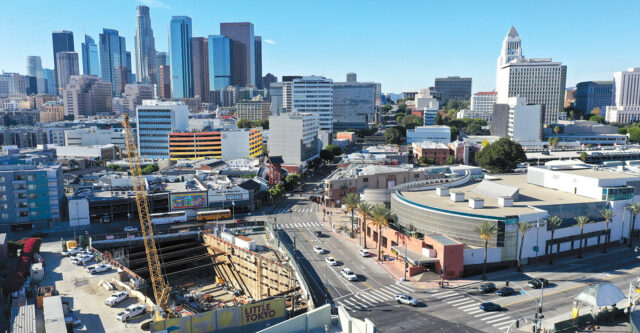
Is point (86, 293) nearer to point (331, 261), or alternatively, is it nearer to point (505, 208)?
point (331, 261)

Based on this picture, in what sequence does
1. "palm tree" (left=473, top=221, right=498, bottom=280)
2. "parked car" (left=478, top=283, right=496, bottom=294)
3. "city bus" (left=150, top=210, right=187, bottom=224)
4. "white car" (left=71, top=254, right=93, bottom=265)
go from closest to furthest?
"parked car" (left=478, top=283, right=496, bottom=294)
"palm tree" (left=473, top=221, right=498, bottom=280)
"white car" (left=71, top=254, right=93, bottom=265)
"city bus" (left=150, top=210, right=187, bottom=224)

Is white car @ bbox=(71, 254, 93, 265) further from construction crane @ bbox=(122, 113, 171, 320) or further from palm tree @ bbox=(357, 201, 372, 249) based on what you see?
palm tree @ bbox=(357, 201, 372, 249)

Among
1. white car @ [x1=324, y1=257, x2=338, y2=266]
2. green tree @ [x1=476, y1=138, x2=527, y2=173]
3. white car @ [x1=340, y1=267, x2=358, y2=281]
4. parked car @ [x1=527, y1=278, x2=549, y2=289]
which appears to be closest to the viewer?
parked car @ [x1=527, y1=278, x2=549, y2=289]

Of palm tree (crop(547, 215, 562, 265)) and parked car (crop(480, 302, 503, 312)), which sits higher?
palm tree (crop(547, 215, 562, 265))

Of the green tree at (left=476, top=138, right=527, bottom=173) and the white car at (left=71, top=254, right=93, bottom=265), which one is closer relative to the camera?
the white car at (left=71, top=254, right=93, bottom=265)

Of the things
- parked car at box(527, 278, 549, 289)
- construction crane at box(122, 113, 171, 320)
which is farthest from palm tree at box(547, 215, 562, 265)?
construction crane at box(122, 113, 171, 320)

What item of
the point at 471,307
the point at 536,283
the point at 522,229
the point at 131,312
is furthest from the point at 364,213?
the point at 131,312
